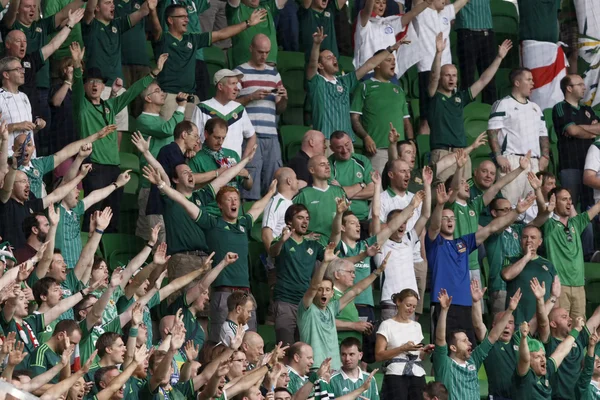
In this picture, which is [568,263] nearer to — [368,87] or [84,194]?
[368,87]

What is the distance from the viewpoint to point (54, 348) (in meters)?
9.01

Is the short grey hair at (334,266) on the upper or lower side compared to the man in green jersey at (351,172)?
lower

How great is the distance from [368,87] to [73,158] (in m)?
2.92

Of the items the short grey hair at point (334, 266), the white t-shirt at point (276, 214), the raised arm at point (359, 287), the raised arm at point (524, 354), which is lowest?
the raised arm at point (524, 354)

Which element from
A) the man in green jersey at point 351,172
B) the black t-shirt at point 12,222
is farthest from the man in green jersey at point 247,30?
the black t-shirt at point 12,222

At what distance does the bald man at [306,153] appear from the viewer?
475 inches

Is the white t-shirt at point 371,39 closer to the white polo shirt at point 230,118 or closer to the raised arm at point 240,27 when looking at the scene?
the raised arm at point 240,27

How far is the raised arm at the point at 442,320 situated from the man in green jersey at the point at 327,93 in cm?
222

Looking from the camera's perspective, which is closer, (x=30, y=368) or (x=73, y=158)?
(x=30, y=368)

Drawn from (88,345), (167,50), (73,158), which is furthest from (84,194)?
(88,345)

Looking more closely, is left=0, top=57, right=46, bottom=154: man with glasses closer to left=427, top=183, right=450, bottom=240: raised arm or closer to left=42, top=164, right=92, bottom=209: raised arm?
left=42, top=164, right=92, bottom=209: raised arm

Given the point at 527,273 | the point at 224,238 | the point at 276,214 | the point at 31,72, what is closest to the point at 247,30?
the point at 31,72

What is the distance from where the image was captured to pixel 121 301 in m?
10.2

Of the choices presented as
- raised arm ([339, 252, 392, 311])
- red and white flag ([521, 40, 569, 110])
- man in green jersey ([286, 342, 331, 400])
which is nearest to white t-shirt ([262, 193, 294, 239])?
raised arm ([339, 252, 392, 311])
